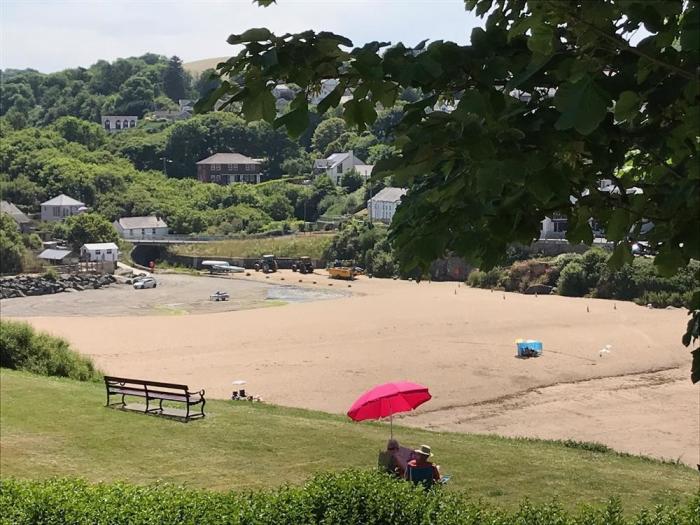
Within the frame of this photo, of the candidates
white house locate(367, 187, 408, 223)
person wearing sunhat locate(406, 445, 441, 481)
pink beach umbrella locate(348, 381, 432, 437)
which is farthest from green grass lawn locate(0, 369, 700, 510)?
white house locate(367, 187, 408, 223)

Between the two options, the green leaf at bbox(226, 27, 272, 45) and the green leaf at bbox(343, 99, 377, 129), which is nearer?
the green leaf at bbox(226, 27, 272, 45)

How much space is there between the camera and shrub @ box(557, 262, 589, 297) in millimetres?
46125

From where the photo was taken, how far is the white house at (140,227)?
7400cm

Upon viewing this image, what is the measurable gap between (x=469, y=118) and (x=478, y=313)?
36.0 metres

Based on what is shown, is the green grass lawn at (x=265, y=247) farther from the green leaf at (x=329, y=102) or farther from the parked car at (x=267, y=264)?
the green leaf at (x=329, y=102)

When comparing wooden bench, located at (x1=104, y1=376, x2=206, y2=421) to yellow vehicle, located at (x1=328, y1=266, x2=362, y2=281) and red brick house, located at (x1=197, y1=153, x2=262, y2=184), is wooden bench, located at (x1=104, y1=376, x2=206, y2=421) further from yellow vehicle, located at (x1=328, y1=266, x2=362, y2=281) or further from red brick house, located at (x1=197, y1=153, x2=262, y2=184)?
red brick house, located at (x1=197, y1=153, x2=262, y2=184)

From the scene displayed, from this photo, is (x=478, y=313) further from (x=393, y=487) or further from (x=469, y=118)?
(x=469, y=118)

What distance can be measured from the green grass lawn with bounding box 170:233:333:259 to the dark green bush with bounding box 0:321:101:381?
45.6 metres

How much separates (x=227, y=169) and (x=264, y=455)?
285 feet

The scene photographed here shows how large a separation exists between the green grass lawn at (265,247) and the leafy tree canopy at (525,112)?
62120mm

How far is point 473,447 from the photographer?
12.0 meters

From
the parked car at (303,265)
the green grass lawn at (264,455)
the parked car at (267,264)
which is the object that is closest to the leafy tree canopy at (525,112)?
the green grass lawn at (264,455)

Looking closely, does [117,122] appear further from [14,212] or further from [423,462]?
[423,462]

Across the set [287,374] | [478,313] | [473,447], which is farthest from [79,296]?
[473,447]
